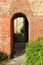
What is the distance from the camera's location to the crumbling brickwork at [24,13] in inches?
432

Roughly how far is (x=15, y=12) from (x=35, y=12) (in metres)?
0.92

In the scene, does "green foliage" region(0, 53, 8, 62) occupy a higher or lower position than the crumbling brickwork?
lower

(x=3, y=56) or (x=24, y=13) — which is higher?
(x=24, y=13)

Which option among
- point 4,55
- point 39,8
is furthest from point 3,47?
point 39,8

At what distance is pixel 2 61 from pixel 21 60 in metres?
0.85

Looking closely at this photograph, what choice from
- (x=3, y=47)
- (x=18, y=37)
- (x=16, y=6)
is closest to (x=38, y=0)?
(x=16, y=6)

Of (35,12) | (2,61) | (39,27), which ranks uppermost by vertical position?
(35,12)

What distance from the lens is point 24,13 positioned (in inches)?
434

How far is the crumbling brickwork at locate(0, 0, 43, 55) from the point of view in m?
11.0

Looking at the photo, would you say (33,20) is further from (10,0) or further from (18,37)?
(18,37)

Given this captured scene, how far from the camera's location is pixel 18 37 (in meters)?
19.8

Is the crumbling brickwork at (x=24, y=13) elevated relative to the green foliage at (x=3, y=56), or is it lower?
elevated

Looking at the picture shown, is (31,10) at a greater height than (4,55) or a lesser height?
greater

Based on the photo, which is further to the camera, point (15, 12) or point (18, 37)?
point (18, 37)
